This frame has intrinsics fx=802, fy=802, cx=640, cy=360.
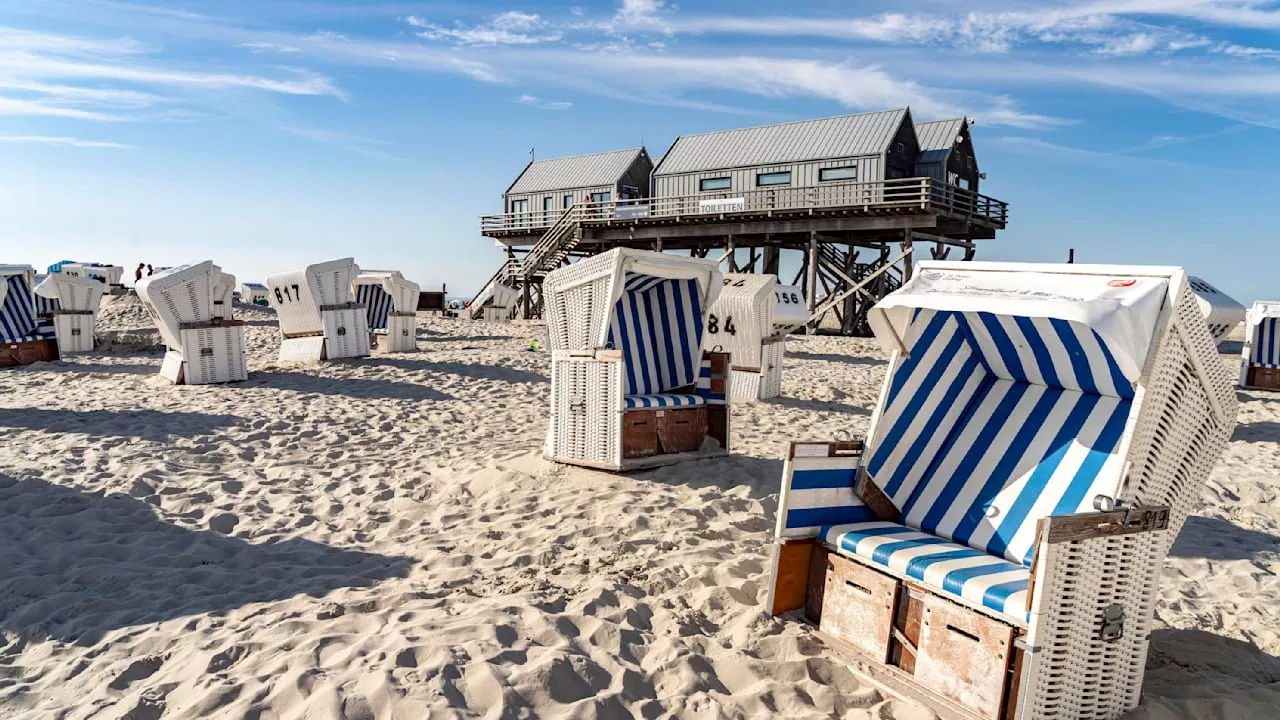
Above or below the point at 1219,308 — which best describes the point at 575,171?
above

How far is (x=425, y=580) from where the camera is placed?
404 cm

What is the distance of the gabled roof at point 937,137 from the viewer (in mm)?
23795

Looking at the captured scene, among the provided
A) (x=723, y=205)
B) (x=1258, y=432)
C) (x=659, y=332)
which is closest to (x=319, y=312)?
(x=659, y=332)

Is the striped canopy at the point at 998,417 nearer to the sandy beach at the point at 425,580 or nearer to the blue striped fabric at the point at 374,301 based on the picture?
the sandy beach at the point at 425,580

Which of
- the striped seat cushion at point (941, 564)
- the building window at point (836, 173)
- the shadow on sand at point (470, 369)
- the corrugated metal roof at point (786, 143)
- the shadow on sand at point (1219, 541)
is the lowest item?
the shadow on sand at point (1219, 541)

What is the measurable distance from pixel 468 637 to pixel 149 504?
10.8ft

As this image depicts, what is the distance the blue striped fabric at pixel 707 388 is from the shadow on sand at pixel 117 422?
4.55 metres

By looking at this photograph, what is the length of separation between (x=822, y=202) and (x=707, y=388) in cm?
1687

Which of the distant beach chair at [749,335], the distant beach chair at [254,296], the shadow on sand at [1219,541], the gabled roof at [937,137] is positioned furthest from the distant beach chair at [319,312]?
the distant beach chair at [254,296]

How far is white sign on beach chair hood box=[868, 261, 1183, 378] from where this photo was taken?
2.73 metres

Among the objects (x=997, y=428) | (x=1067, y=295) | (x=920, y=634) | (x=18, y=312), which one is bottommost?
(x=920, y=634)

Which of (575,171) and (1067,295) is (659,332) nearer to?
(1067,295)

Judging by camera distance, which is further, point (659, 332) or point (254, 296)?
point (254, 296)

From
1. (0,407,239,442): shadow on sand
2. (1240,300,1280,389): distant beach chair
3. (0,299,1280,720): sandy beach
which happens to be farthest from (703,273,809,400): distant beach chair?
(1240,300,1280,389): distant beach chair
